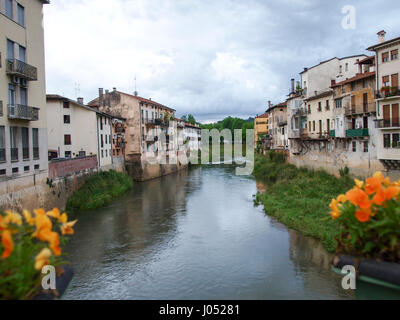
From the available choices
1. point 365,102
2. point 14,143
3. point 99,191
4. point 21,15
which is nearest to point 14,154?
point 14,143

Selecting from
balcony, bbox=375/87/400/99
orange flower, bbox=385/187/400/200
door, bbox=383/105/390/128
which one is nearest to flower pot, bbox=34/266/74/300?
orange flower, bbox=385/187/400/200

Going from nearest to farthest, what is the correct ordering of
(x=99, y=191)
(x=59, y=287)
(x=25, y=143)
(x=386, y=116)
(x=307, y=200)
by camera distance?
(x=59, y=287) < (x=25, y=143) < (x=386, y=116) < (x=307, y=200) < (x=99, y=191)

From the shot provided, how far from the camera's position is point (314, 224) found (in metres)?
19.3

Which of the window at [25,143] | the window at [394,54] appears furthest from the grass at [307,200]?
the window at [25,143]

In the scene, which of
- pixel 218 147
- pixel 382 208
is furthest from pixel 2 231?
pixel 218 147

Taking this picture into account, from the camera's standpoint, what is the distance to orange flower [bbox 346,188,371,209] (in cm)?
292

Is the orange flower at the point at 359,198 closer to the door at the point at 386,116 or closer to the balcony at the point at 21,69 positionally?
the balcony at the point at 21,69

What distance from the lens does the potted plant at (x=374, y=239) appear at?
113 inches

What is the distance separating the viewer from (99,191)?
29.1 metres

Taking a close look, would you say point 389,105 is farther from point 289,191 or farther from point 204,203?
point 204,203

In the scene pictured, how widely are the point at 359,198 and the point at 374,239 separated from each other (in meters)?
0.39

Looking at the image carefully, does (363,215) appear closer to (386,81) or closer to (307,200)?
(307,200)
